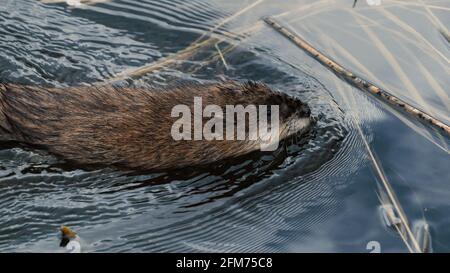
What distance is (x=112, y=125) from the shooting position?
5062mm

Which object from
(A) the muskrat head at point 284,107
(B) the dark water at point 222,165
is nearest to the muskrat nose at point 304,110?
(A) the muskrat head at point 284,107

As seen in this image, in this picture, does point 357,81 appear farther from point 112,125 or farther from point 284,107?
point 112,125

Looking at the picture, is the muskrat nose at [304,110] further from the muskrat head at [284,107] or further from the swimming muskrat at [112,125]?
the swimming muskrat at [112,125]

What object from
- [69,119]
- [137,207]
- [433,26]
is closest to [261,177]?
[137,207]

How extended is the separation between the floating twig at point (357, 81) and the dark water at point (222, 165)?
2.8 inches

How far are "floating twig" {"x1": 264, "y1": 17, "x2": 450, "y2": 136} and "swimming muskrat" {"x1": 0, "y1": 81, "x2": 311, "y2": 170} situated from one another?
1111 millimetres

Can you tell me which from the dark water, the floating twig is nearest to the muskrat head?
the dark water

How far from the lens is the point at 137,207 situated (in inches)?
190

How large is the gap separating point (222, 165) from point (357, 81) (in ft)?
5.28

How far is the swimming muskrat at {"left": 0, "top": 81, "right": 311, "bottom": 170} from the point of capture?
5.04 meters

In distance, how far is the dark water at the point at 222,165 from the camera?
4.61m

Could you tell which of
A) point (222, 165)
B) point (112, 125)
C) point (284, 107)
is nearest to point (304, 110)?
point (284, 107)

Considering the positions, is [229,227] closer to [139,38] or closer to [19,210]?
[19,210]

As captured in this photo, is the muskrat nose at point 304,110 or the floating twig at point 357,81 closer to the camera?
the muskrat nose at point 304,110
